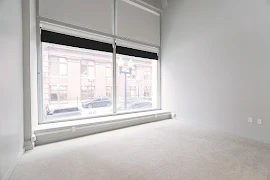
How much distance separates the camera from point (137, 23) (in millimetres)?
4898

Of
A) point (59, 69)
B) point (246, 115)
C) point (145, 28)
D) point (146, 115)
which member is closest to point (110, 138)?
point (146, 115)

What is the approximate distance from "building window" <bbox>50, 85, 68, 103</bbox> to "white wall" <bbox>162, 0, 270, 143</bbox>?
3.28 m

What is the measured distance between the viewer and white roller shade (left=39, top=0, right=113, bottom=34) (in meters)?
3.34

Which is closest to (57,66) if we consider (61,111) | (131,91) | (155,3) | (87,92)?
(87,92)

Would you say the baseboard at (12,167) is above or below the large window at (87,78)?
below

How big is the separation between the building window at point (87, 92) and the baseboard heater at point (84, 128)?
734 mm

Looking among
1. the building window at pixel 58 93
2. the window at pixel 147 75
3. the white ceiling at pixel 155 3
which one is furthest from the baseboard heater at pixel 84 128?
the white ceiling at pixel 155 3

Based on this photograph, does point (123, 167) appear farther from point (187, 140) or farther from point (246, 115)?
point (246, 115)

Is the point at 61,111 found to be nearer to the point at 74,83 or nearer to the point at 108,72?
the point at 74,83

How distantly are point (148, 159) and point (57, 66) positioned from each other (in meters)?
2.95

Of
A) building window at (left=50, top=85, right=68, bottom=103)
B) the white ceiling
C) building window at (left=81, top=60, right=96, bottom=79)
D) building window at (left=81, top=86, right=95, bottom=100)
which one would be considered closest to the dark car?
building window at (left=81, top=86, right=95, bottom=100)

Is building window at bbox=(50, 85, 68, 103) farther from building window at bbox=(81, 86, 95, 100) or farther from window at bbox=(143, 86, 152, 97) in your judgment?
window at bbox=(143, 86, 152, 97)

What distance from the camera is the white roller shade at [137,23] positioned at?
4.51 metres

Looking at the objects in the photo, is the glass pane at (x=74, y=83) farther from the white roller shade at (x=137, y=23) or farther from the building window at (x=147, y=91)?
the building window at (x=147, y=91)
